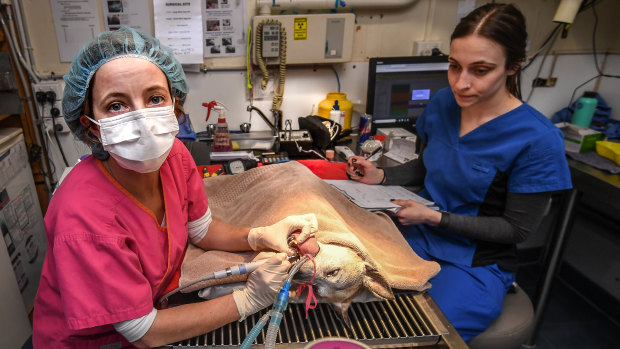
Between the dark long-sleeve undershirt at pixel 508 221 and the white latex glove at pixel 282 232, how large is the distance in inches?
20.3

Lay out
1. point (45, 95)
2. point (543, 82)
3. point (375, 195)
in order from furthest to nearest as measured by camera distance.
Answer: point (543, 82), point (45, 95), point (375, 195)

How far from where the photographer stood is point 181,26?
1983 mm

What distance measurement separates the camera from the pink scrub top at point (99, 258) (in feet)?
2.47

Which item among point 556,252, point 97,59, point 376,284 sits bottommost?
point 556,252

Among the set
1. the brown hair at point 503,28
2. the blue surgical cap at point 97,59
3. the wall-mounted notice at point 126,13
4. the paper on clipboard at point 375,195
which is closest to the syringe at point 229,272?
the blue surgical cap at point 97,59

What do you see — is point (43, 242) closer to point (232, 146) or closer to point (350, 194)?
point (232, 146)

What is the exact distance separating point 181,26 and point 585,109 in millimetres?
2459

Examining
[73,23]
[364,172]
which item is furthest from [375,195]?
[73,23]

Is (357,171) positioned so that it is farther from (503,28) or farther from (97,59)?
(97,59)

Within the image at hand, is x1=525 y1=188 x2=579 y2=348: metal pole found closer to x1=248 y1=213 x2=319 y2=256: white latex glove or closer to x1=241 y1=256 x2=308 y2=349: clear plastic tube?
x1=248 y1=213 x2=319 y2=256: white latex glove

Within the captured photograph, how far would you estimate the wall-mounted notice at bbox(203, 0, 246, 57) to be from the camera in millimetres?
1996

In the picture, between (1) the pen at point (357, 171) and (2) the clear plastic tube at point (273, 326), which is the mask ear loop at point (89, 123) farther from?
(1) the pen at point (357, 171)

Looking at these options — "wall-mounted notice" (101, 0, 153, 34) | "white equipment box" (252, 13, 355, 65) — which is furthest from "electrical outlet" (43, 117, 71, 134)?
"white equipment box" (252, 13, 355, 65)

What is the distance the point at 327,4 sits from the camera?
2.02 metres
